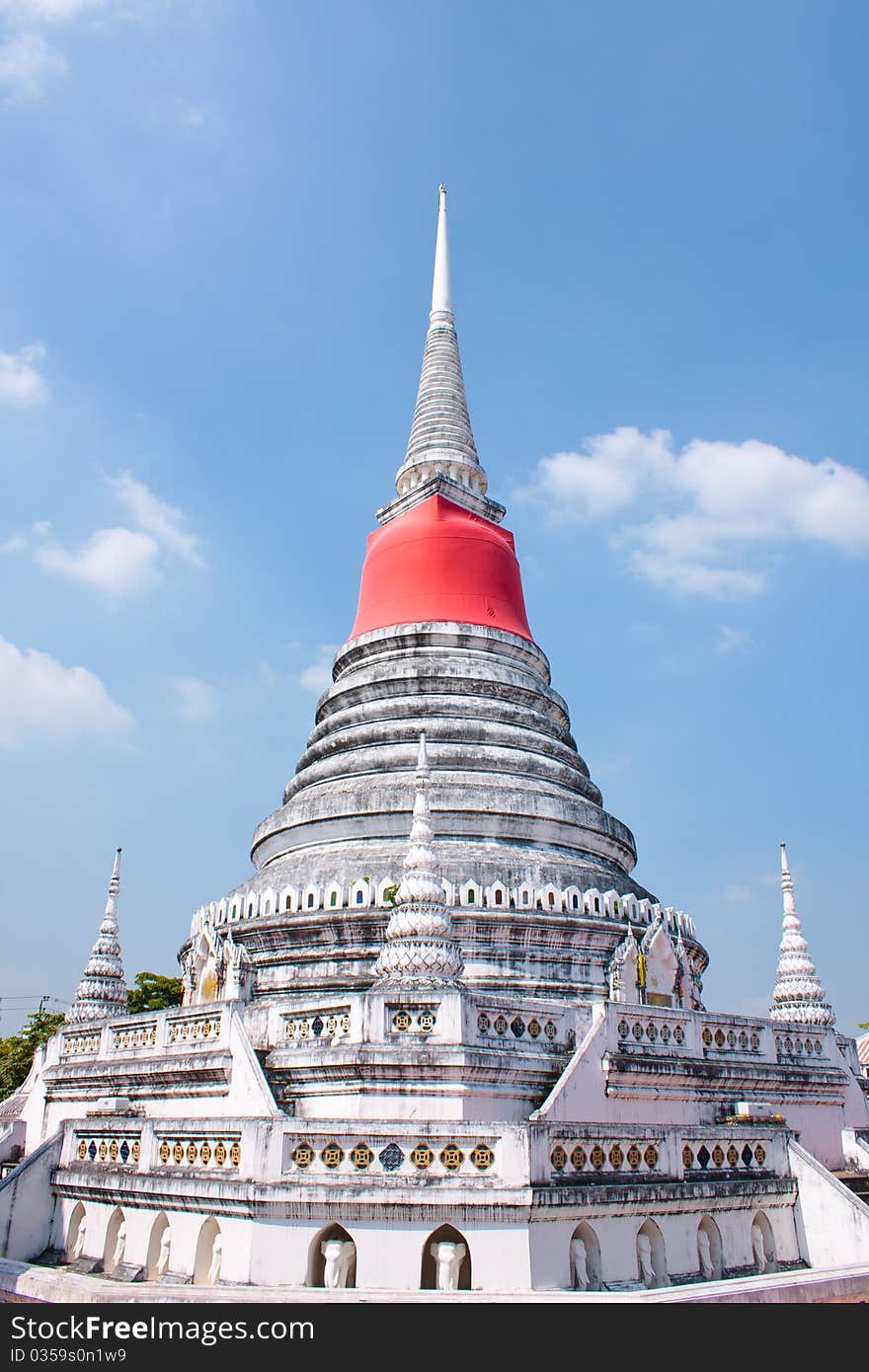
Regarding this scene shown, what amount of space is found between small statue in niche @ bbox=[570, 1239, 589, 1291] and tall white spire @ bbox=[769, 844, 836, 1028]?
12.8 meters

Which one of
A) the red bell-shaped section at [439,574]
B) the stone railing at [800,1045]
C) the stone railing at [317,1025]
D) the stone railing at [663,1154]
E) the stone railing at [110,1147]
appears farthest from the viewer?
the red bell-shaped section at [439,574]

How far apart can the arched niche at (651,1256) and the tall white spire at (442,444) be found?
65.3 feet

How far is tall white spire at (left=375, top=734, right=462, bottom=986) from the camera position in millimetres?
12492

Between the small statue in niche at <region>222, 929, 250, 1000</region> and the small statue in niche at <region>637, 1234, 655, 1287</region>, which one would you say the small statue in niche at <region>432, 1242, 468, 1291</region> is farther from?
the small statue in niche at <region>222, 929, 250, 1000</region>

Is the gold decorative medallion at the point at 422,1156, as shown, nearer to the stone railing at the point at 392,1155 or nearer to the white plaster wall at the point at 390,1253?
the stone railing at the point at 392,1155

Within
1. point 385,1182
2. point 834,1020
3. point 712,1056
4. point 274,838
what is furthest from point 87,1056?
point 834,1020

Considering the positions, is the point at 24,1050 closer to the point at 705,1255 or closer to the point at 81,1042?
the point at 81,1042

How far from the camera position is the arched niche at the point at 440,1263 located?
31.6 feet

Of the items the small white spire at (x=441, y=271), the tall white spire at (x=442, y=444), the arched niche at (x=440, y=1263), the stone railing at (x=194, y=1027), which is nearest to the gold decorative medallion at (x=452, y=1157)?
the arched niche at (x=440, y=1263)

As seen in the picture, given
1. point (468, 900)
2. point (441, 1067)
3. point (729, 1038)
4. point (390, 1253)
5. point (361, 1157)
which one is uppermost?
point (468, 900)

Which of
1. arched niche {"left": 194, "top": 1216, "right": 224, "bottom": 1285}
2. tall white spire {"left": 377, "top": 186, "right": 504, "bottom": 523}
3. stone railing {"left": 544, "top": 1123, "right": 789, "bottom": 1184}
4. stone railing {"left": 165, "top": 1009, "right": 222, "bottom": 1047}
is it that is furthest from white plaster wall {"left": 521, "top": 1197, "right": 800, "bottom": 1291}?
tall white spire {"left": 377, "top": 186, "right": 504, "bottom": 523}

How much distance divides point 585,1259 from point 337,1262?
99.5 inches

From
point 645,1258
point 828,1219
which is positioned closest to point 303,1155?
point 645,1258

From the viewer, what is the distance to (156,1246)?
11.3 m
